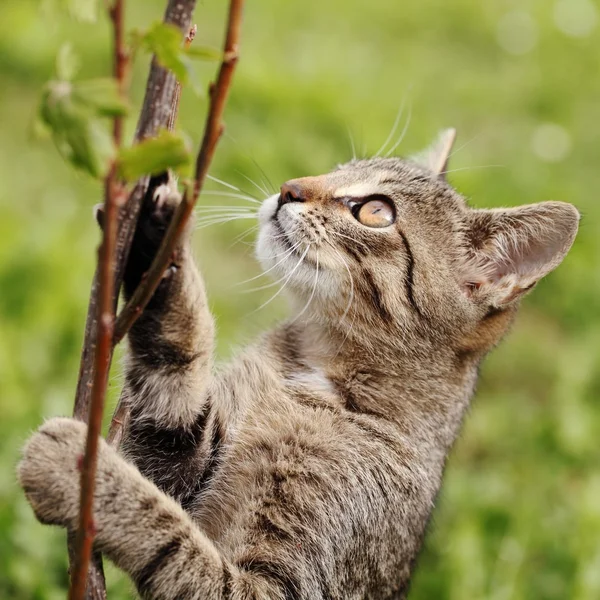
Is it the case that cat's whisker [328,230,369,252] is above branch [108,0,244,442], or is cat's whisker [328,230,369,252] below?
below

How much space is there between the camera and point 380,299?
287 cm

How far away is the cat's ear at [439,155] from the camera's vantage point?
354 cm

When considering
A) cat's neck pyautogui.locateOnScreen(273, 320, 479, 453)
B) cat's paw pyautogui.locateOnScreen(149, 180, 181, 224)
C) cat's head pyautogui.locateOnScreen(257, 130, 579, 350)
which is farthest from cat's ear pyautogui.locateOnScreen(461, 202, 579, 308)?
cat's paw pyautogui.locateOnScreen(149, 180, 181, 224)

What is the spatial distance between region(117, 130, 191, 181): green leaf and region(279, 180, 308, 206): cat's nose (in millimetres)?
1482

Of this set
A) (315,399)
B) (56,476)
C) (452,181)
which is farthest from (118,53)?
(452,181)

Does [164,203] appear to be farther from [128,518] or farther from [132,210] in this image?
[128,518]

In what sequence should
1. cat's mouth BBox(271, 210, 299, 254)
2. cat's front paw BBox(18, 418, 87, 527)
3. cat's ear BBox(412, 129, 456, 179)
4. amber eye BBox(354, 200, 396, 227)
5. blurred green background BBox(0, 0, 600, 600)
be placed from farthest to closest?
1. blurred green background BBox(0, 0, 600, 600)
2. cat's ear BBox(412, 129, 456, 179)
3. amber eye BBox(354, 200, 396, 227)
4. cat's mouth BBox(271, 210, 299, 254)
5. cat's front paw BBox(18, 418, 87, 527)

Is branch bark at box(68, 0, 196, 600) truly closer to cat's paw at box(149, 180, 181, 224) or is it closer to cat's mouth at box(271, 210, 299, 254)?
cat's paw at box(149, 180, 181, 224)

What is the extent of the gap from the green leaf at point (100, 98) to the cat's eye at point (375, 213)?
1.71 m

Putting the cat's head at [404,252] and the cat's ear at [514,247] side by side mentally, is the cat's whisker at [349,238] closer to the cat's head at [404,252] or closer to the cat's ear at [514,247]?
the cat's head at [404,252]

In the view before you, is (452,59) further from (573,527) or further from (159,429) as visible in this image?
(159,429)

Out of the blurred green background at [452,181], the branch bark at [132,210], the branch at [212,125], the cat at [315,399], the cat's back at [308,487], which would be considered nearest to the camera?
the branch at [212,125]

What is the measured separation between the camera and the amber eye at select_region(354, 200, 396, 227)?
2965mm

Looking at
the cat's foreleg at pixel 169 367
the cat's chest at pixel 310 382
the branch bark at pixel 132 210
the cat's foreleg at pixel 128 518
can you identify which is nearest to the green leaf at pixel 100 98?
the branch bark at pixel 132 210
